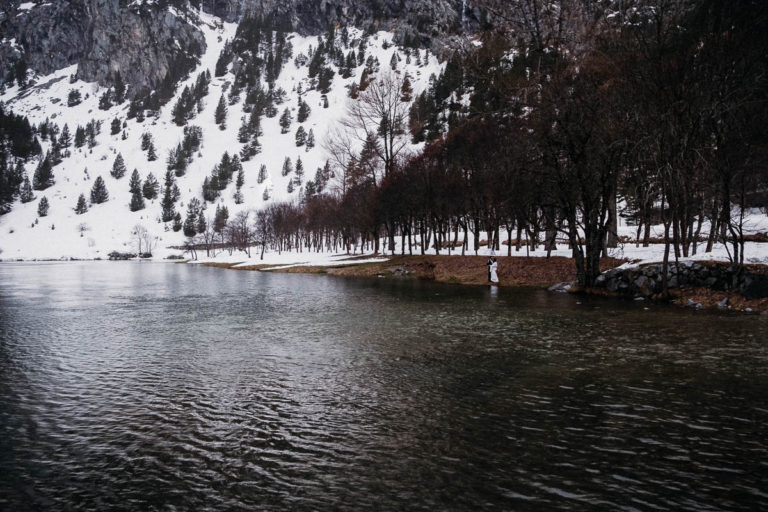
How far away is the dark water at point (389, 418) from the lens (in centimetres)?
508

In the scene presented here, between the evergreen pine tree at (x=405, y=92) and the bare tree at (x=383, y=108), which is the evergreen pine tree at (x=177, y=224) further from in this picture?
the evergreen pine tree at (x=405, y=92)

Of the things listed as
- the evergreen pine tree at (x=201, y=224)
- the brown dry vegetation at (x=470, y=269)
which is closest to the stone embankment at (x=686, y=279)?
the brown dry vegetation at (x=470, y=269)

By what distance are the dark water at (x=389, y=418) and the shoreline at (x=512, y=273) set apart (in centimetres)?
619

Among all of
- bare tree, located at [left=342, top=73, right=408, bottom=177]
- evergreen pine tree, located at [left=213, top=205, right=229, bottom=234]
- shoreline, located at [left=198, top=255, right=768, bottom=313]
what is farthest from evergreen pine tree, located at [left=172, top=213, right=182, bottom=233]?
bare tree, located at [left=342, top=73, right=408, bottom=177]

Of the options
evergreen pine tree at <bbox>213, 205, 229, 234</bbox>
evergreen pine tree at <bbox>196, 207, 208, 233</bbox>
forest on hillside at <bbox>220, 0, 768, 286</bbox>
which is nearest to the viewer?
forest on hillside at <bbox>220, 0, 768, 286</bbox>

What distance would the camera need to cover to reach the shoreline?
69.6ft

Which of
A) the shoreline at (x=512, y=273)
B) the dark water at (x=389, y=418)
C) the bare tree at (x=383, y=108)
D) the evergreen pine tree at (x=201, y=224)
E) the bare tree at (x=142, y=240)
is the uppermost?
the bare tree at (x=383, y=108)

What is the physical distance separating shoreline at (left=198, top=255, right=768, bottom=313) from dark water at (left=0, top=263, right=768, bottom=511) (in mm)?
6186

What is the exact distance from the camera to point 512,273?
36375 millimetres

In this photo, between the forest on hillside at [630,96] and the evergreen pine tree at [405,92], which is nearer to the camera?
the forest on hillside at [630,96]

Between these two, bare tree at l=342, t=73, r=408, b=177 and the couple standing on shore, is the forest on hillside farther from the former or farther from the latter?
bare tree at l=342, t=73, r=408, b=177

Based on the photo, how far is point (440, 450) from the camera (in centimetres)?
616

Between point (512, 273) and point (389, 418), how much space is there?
3088cm

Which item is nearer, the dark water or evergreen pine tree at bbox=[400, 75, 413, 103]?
the dark water
